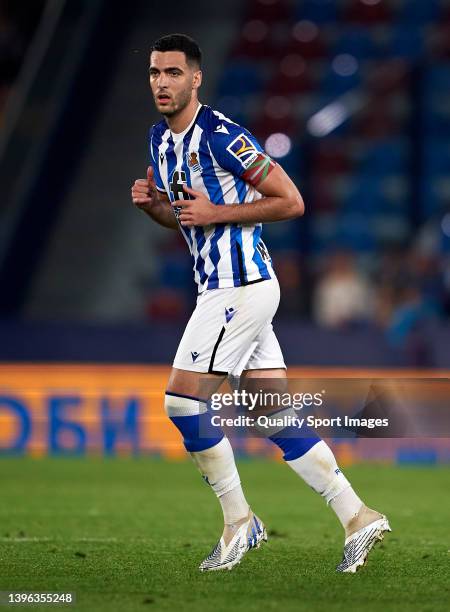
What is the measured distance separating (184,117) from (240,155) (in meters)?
0.32

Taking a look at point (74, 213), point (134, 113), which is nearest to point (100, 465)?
point (74, 213)

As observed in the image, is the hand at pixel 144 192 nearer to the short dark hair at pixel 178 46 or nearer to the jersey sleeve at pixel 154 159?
the jersey sleeve at pixel 154 159

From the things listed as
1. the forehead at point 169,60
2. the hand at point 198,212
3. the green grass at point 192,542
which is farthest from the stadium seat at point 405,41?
the hand at point 198,212

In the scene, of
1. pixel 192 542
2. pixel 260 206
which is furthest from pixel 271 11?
pixel 260 206

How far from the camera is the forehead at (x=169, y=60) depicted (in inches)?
231

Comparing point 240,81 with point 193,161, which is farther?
point 240,81

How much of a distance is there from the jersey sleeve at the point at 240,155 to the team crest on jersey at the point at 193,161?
101mm

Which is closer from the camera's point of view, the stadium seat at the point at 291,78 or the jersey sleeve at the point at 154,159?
the jersey sleeve at the point at 154,159

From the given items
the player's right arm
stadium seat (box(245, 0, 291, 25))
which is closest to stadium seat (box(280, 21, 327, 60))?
stadium seat (box(245, 0, 291, 25))

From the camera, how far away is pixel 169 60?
19.2 ft

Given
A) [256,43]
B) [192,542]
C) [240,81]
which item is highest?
[256,43]

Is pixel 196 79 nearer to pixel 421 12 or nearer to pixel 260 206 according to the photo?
pixel 260 206

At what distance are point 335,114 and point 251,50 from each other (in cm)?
325

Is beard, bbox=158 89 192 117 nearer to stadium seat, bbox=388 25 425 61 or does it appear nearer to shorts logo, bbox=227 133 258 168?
shorts logo, bbox=227 133 258 168
